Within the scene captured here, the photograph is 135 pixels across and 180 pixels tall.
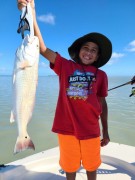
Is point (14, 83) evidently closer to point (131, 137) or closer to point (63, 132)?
point (63, 132)

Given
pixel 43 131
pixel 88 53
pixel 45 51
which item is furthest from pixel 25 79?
pixel 43 131

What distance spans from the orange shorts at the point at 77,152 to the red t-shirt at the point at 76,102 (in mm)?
86

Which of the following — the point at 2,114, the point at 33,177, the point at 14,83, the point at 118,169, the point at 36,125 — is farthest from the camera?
the point at 2,114

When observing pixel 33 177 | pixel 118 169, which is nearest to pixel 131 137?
pixel 118 169

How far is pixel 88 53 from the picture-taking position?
10.5ft

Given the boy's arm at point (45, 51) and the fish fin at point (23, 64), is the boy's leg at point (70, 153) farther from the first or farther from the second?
the fish fin at point (23, 64)

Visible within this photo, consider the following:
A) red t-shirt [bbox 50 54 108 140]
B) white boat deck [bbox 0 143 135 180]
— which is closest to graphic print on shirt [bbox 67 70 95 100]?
red t-shirt [bbox 50 54 108 140]

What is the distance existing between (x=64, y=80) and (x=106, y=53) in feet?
2.20

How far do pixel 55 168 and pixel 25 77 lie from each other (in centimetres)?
250

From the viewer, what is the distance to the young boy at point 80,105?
9.96 ft

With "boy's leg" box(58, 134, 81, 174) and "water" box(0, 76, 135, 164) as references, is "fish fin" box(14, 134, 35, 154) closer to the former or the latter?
"boy's leg" box(58, 134, 81, 174)

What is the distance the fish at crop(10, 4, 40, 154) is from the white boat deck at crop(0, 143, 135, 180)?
190cm

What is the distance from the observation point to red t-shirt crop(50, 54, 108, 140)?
303 cm

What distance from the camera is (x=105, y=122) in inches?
136
